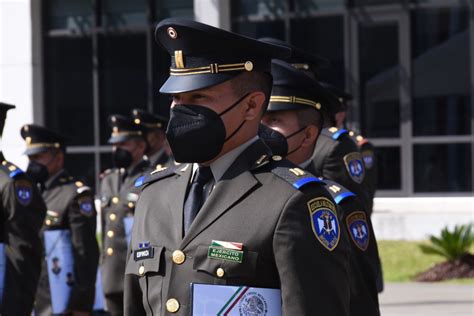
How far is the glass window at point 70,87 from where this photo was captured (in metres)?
18.8

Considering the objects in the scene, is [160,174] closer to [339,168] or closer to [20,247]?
[20,247]

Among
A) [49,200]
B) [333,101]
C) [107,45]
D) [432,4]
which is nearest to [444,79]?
[432,4]

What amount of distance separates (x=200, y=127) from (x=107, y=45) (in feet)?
51.8

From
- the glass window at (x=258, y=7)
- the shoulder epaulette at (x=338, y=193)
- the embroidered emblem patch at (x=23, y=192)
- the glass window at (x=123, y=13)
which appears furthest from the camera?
the glass window at (x=123, y=13)

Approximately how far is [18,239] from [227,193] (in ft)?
9.19

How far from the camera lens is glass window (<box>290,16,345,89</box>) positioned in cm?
1678

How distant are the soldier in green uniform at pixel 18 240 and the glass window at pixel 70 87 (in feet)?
42.1

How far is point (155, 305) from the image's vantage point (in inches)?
128

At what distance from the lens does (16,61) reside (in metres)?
18.5

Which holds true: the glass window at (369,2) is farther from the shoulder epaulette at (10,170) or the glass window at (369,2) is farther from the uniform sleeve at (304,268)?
the uniform sleeve at (304,268)

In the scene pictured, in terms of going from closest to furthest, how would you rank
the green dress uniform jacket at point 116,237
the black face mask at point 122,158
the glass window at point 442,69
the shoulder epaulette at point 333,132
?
the shoulder epaulette at point 333,132 < the green dress uniform jacket at point 116,237 < the black face mask at point 122,158 < the glass window at point 442,69

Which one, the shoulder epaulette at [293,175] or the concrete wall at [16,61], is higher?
the concrete wall at [16,61]

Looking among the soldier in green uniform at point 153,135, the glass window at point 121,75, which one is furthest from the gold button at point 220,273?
the glass window at point 121,75

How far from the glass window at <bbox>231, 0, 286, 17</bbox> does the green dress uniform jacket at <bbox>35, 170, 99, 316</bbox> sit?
29.9ft
